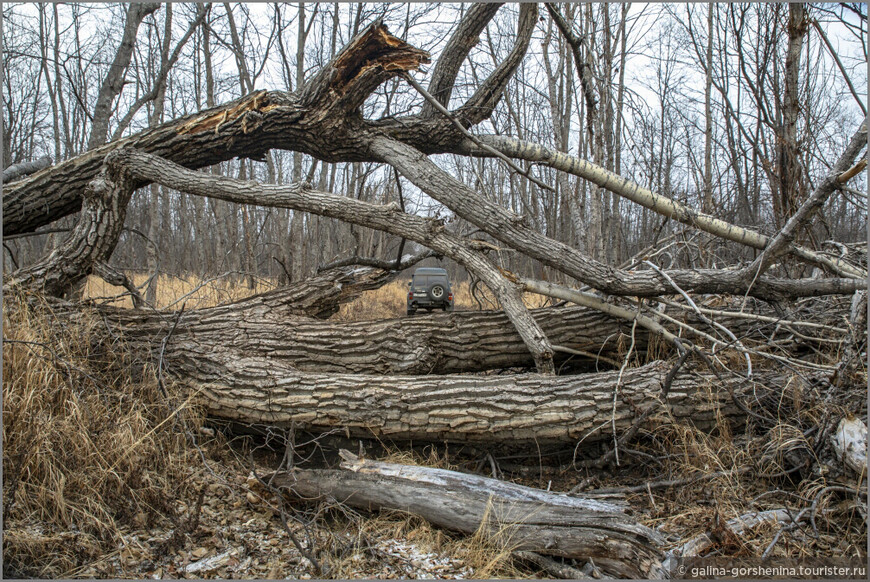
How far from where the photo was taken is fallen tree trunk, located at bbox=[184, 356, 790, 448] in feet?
11.1

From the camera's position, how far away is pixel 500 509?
2711mm

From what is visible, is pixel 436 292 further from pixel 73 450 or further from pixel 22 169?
pixel 73 450

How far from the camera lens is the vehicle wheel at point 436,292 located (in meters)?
10.5

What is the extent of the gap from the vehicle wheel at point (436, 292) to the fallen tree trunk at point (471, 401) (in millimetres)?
6725

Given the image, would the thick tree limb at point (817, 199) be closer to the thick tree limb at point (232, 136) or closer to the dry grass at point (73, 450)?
the thick tree limb at point (232, 136)

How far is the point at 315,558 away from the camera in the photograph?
250 centimetres

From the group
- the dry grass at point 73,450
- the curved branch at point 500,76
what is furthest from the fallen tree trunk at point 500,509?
the curved branch at point 500,76

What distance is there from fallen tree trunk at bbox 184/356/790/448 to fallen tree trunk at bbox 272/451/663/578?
0.42 metres

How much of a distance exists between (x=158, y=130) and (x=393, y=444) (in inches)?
143

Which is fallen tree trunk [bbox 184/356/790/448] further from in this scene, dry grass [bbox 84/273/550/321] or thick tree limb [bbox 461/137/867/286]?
thick tree limb [bbox 461/137/867/286]

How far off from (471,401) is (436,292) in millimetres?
7111

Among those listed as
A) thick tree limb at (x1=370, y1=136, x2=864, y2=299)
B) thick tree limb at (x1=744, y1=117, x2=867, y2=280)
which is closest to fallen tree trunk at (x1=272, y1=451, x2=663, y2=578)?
thick tree limb at (x1=370, y1=136, x2=864, y2=299)

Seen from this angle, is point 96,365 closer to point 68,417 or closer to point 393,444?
point 68,417

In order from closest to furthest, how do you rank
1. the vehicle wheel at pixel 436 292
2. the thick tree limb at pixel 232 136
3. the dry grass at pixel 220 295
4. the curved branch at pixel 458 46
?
1. the thick tree limb at pixel 232 136
2. the curved branch at pixel 458 46
3. the dry grass at pixel 220 295
4. the vehicle wheel at pixel 436 292
